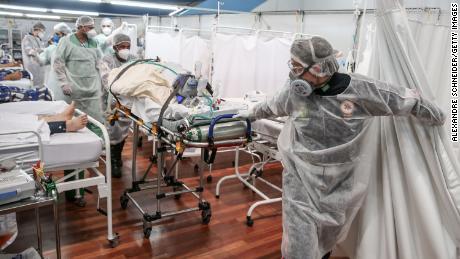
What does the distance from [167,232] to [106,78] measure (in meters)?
1.73

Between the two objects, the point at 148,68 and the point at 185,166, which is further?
the point at 185,166

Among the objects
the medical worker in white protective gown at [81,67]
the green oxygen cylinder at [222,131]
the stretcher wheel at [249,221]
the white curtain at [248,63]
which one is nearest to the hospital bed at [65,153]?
the green oxygen cylinder at [222,131]

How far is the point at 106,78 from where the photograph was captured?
11.9ft

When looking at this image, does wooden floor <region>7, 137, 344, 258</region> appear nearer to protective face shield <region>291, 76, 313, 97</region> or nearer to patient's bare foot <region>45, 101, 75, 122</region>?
patient's bare foot <region>45, 101, 75, 122</region>

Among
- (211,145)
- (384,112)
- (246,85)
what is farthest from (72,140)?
(246,85)

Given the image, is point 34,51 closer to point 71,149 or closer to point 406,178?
point 71,149

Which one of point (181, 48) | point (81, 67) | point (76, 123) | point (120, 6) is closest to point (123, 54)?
point (81, 67)

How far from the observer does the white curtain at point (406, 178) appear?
71.4 inches

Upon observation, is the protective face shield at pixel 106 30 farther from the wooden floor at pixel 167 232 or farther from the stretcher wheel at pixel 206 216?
the stretcher wheel at pixel 206 216

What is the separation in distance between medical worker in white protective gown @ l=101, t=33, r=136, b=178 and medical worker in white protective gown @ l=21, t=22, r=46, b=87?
9.89ft

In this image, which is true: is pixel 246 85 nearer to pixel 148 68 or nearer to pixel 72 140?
pixel 148 68

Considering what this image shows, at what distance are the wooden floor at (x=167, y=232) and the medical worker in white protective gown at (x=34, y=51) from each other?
393cm

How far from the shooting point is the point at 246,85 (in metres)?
4.66

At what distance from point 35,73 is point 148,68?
494 centimetres
